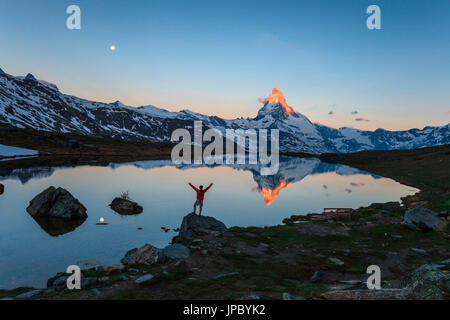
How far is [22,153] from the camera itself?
103688 mm

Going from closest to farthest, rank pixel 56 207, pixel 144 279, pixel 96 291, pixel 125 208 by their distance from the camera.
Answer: pixel 96 291
pixel 144 279
pixel 56 207
pixel 125 208

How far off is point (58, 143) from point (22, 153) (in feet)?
84.9

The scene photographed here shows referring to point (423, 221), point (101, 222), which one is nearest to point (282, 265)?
point (423, 221)

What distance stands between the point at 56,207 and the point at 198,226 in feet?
54.1

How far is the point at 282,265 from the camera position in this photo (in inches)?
597

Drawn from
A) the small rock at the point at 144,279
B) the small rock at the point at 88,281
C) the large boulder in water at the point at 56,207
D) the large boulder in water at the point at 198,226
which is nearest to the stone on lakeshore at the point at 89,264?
the small rock at the point at 88,281

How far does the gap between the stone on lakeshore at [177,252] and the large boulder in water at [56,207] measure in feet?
52.2

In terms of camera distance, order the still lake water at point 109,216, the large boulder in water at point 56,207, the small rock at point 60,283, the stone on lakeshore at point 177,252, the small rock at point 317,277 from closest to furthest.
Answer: the small rock at point 60,283 → the small rock at point 317,277 → the stone on lakeshore at point 177,252 → the still lake water at point 109,216 → the large boulder in water at point 56,207

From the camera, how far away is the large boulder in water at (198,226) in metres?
21.7

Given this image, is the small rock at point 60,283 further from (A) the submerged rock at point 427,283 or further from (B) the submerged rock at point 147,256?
(A) the submerged rock at point 427,283

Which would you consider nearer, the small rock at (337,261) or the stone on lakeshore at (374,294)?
the stone on lakeshore at (374,294)

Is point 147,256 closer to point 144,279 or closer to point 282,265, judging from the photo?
point 144,279

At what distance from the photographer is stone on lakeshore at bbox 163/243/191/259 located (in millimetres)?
15656

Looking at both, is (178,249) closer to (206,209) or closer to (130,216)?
(130,216)
